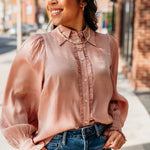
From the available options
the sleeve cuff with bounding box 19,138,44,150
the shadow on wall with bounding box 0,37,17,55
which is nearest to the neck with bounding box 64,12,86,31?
the sleeve cuff with bounding box 19,138,44,150

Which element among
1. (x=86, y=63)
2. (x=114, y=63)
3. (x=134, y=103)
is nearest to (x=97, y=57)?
(x=86, y=63)

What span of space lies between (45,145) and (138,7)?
6.14 metres

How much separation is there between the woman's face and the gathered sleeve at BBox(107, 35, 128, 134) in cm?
30

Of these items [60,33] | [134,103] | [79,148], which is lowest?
[134,103]

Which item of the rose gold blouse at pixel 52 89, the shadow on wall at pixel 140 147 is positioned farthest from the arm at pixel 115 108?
the shadow on wall at pixel 140 147

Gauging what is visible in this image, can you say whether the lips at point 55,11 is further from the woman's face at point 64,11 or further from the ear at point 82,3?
the ear at point 82,3

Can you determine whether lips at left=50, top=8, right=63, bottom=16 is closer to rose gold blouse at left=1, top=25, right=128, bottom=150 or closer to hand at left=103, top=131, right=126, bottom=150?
rose gold blouse at left=1, top=25, right=128, bottom=150

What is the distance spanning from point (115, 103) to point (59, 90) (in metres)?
0.53

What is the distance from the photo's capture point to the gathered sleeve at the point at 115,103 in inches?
72.2

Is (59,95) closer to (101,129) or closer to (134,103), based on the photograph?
(101,129)

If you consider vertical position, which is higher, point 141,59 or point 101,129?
point 101,129

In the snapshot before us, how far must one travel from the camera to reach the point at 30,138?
1.62 m

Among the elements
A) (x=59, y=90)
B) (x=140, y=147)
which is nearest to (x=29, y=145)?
(x=59, y=90)

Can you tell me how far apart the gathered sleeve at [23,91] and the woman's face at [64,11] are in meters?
0.17
